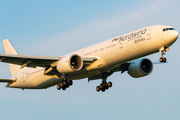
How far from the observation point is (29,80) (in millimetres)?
38938

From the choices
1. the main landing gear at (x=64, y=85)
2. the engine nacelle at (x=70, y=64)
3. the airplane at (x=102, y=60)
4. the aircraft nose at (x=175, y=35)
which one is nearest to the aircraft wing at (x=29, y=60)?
the airplane at (x=102, y=60)

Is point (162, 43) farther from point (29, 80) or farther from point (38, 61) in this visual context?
point (29, 80)

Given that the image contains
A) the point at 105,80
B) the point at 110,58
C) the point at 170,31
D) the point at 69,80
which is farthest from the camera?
the point at 105,80

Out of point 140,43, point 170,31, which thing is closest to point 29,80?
point 140,43

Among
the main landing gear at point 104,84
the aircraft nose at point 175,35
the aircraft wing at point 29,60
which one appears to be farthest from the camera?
the main landing gear at point 104,84

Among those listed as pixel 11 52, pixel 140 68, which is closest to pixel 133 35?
pixel 140 68

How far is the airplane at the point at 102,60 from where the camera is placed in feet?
100

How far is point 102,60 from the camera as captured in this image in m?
32.8

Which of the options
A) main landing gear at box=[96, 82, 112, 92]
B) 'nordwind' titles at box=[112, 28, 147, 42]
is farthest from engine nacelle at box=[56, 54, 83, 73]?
main landing gear at box=[96, 82, 112, 92]

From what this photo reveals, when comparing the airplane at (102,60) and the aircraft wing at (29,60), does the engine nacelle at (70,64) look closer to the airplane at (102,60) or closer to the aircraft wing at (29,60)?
the airplane at (102,60)

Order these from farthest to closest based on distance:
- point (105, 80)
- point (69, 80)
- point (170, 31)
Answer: point (105, 80)
point (69, 80)
point (170, 31)

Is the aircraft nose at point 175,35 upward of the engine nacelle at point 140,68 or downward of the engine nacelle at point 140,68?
upward

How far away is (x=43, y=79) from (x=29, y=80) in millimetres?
2363

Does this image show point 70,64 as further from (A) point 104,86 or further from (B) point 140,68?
(B) point 140,68
